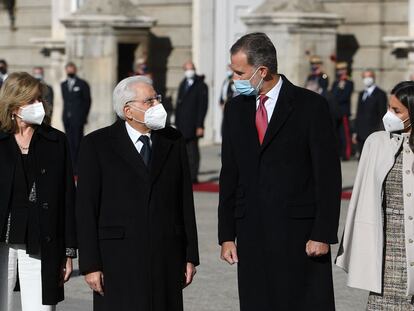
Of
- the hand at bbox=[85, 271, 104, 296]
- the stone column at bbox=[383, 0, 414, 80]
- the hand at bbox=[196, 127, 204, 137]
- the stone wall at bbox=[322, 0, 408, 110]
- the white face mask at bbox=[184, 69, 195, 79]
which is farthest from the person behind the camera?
the stone wall at bbox=[322, 0, 408, 110]

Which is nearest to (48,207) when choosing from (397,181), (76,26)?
(397,181)

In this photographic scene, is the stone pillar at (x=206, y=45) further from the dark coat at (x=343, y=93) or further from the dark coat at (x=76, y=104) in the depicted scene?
the dark coat at (x=76, y=104)

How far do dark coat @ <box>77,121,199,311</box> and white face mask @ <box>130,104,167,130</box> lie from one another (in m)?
0.12

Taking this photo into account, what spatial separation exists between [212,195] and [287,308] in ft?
35.1

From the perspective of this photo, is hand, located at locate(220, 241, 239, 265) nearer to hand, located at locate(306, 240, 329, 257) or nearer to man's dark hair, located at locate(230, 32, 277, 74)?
hand, located at locate(306, 240, 329, 257)

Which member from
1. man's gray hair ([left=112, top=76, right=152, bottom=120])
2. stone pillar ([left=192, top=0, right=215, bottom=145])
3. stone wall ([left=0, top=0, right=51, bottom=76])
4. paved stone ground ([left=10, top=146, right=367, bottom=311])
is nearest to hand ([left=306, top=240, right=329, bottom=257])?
man's gray hair ([left=112, top=76, right=152, bottom=120])

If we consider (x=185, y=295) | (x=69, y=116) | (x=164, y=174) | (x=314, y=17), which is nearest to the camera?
(x=164, y=174)

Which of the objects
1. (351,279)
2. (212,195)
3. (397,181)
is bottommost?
(212,195)

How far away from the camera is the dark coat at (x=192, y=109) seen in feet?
61.8

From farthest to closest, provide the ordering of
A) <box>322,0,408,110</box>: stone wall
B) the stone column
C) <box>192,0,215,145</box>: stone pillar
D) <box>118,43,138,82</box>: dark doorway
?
<box>118,43,138,82</box>: dark doorway, <box>192,0,215,145</box>: stone pillar, <box>322,0,408,110</box>: stone wall, the stone column

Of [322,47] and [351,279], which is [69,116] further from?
[351,279]

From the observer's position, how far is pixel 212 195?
1802cm

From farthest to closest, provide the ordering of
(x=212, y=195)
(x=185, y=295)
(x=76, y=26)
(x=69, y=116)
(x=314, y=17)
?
(x=76, y=26)
(x=314, y=17)
(x=69, y=116)
(x=212, y=195)
(x=185, y=295)

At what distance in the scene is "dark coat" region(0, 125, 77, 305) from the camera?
746 cm
